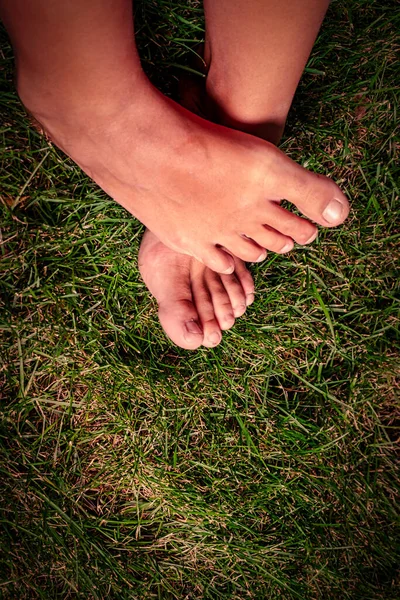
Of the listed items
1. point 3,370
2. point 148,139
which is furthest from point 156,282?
point 3,370

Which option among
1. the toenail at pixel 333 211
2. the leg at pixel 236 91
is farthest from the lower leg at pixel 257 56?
the toenail at pixel 333 211

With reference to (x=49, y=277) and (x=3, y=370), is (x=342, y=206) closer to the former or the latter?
(x=49, y=277)

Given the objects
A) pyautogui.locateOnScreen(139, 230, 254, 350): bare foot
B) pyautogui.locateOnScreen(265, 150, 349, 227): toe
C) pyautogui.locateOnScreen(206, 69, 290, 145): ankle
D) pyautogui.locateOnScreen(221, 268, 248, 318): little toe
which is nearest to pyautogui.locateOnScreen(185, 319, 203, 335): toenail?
pyautogui.locateOnScreen(139, 230, 254, 350): bare foot

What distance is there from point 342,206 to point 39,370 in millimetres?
1043

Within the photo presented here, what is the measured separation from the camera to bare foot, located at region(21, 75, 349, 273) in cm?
137

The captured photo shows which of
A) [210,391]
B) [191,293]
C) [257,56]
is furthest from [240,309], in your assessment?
[257,56]

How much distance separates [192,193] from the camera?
145 centimetres

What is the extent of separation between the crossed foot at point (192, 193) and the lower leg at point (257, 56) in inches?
3.4

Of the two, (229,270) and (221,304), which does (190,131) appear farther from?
(221,304)

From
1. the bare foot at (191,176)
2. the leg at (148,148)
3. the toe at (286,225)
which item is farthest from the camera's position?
the toe at (286,225)

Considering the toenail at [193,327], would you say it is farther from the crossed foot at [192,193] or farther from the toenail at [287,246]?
the toenail at [287,246]

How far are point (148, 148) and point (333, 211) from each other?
550 mm

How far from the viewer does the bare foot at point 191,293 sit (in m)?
1.59

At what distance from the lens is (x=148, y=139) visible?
4.51 feet
